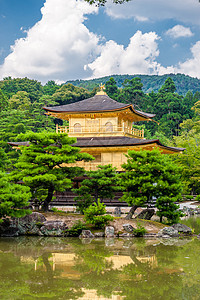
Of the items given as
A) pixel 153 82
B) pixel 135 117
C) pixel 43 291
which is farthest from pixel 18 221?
pixel 153 82

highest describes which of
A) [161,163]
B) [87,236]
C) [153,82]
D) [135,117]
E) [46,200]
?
[153,82]

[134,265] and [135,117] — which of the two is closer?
[134,265]

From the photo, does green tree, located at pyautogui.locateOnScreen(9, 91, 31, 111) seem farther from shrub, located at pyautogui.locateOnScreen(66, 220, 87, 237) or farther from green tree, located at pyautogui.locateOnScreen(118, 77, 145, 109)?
shrub, located at pyautogui.locateOnScreen(66, 220, 87, 237)

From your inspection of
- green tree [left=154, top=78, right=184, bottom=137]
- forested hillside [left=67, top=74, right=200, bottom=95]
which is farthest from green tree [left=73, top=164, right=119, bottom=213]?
forested hillside [left=67, top=74, right=200, bottom=95]

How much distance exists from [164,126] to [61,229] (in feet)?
150

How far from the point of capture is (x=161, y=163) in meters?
15.1

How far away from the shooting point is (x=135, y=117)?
28266 mm

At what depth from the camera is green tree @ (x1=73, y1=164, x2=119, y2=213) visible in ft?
53.8

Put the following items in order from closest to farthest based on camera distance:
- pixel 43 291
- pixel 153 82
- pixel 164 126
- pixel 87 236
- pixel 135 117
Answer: pixel 43 291 < pixel 87 236 < pixel 135 117 < pixel 164 126 < pixel 153 82

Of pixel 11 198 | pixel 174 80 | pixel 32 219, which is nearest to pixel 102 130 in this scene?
pixel 32 219

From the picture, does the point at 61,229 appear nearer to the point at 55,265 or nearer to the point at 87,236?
the point at 87,236

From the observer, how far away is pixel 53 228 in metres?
13.9

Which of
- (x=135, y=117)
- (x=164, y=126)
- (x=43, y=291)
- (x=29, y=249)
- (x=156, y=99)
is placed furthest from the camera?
(x=156, y=99)

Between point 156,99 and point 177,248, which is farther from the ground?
point 156,99
